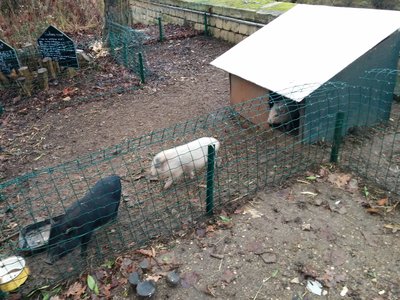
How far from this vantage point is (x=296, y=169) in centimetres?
420

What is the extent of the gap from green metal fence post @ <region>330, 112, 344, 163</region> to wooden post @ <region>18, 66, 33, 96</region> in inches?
224

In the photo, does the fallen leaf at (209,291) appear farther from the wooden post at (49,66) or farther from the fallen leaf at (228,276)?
the wooden post at (49,66)

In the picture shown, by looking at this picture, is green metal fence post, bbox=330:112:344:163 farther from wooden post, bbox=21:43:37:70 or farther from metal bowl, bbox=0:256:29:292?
wooden post, bbox=21:43:37:70

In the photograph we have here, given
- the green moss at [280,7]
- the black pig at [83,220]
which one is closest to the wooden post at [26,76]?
the black pig at [83,220]

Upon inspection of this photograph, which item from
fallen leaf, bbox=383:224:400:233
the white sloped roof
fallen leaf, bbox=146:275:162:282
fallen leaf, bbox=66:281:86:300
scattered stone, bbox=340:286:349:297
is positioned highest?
the white sloped roof

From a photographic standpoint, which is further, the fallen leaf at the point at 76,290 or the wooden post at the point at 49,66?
the wooden post at the point at 49,66

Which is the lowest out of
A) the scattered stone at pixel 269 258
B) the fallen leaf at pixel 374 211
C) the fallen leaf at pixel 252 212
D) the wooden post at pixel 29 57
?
the scattered stone at pixel 269 258

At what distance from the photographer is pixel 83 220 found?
314cm

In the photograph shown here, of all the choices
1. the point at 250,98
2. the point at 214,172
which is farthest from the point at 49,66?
the point at 214,172

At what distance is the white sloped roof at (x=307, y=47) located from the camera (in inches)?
162

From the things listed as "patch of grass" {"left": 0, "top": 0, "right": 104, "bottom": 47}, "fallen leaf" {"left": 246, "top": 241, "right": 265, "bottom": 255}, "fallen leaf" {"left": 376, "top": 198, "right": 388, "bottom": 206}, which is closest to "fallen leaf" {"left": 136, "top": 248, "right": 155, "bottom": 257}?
"fallen leaf" {"left": 246, "top": 241, "right": 265, "bottom": 255}

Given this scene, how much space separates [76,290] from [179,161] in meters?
1.70

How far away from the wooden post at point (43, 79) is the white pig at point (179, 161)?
4139mm

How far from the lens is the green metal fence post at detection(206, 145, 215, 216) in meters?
3.34
